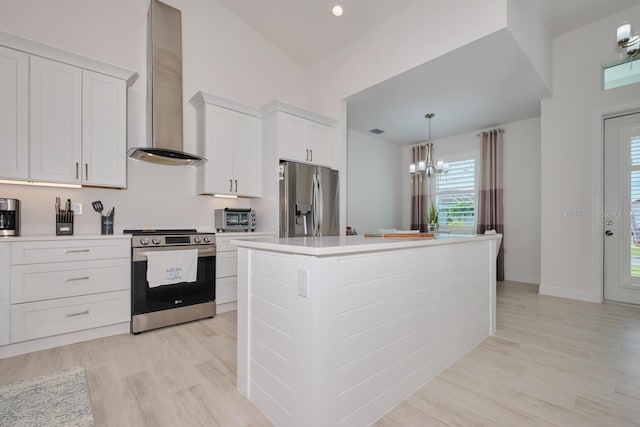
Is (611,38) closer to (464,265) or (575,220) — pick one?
(575,220)

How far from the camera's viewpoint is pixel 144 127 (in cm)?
332

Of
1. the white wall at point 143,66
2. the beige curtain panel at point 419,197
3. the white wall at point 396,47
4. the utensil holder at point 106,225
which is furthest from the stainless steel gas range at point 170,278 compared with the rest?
the beige curtain panel at point 419,197

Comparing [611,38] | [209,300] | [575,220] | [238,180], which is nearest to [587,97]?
[611,38]

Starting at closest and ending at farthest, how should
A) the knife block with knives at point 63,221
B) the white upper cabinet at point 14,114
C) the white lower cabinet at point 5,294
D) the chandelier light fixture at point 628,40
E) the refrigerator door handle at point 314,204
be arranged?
the chandelier light fixture at point 628,40 < the white lower cabinet at point 5,294 < the white upper cabinet at point 14,114 < the knife block with knives at point 63,221 < the refrigerator door handle at point 314,204

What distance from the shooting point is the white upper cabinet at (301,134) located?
12.2 ft

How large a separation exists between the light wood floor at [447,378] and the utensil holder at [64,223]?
100cm


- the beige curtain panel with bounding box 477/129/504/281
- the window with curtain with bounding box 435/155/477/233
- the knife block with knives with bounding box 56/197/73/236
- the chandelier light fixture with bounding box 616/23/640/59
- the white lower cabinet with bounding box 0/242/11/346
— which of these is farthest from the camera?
the window with curtain with bounding box 435/155/477/233

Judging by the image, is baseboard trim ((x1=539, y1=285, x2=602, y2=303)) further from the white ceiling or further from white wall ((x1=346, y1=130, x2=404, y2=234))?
white wall ((x1=346, y1=130, x2=404, y2=234))

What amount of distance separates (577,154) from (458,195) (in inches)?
84.7

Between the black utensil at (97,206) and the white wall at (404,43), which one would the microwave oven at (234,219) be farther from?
the white wall at (404,43)

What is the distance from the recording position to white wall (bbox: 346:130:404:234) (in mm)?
5945

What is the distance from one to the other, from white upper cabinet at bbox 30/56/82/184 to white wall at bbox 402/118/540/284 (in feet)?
20.2

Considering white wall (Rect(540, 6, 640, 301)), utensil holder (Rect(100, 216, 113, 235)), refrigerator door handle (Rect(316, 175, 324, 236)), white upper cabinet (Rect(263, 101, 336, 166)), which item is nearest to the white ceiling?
white wall (Rect(540, 6, 640, 301))

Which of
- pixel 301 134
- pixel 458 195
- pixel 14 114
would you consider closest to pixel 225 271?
pixel 301 134
